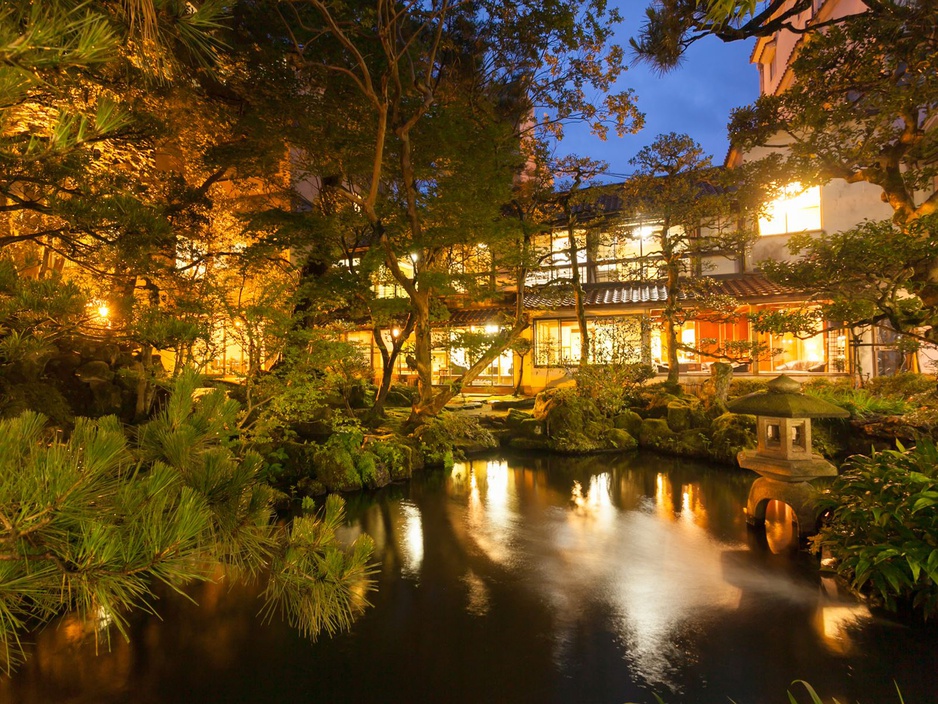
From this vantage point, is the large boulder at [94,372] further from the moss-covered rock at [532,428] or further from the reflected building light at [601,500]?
the moss-covered rock at [532,428]

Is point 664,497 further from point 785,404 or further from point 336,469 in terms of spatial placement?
point 336,469

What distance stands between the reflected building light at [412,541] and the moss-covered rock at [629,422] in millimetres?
7268

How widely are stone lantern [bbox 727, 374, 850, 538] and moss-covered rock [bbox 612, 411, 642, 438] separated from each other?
6.87 metres

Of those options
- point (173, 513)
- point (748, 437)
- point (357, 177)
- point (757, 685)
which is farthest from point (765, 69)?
point (173, 513)

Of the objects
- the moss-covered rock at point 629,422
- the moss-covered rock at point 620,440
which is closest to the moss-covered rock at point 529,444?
the moss-covered rock at point 620,440

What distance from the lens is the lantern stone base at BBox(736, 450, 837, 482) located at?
230 inches

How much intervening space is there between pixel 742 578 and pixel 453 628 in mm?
3312

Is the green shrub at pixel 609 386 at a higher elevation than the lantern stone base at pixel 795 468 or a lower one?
higher

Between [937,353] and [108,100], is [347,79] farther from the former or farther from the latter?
[937,353]

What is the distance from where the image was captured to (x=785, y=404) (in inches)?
233

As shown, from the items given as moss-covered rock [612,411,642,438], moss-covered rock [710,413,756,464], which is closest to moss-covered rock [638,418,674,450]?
moss-covered rock [612,411,642,438]

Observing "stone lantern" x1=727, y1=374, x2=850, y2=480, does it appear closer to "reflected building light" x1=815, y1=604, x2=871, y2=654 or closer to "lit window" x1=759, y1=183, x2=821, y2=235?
"reflected building light" x1=815, y1=604, x2=871, y2=654

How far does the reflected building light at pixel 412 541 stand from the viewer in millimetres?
5902

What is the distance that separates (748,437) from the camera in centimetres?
1113
